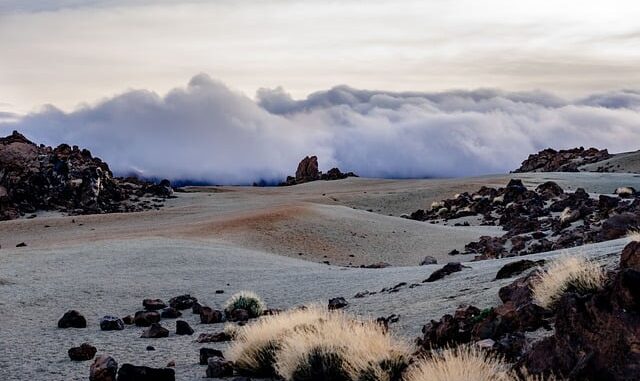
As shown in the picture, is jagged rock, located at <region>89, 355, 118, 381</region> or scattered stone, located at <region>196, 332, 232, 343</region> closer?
jagged rock, located at <region>89, 355, 118, 381</region>

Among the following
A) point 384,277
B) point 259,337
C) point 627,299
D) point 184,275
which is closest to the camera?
point 627,299

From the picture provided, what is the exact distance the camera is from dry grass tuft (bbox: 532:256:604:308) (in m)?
8.98

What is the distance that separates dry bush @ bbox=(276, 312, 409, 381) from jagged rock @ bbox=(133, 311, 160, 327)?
657 cm

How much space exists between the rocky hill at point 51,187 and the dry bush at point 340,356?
40425mm

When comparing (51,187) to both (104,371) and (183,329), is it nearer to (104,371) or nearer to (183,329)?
(183,329)

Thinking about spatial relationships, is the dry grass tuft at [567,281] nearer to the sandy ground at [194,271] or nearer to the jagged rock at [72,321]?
the sandy ground at [194,271]

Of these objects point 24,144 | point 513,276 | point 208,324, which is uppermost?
point 24,144

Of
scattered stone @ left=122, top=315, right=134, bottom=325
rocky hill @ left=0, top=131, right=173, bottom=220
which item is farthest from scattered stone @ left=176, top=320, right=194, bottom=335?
rocky hill @ left=0, top=131, right=173, bottom=220

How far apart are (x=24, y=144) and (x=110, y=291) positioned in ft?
131

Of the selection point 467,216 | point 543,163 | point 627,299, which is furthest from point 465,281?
point 543,163

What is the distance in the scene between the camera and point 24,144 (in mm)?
54938

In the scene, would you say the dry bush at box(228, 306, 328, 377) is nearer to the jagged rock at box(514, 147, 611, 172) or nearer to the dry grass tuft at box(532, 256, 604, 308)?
the dry grass tuft at box(532, 256, 604, 308)

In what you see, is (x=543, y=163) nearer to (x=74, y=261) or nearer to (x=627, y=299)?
(x=74, y=261)

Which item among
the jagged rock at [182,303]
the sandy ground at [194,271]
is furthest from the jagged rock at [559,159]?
the jagged rock at [182,303]
